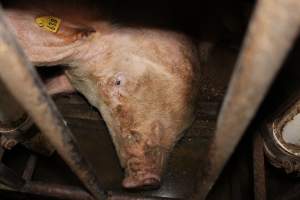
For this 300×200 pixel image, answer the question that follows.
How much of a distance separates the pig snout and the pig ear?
1.75ft

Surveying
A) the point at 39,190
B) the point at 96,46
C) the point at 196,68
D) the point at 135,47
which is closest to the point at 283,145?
the point at 196,68

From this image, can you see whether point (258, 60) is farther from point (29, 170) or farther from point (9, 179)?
point (29, 170)

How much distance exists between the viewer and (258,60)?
1.59 feet

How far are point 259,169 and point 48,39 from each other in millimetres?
1080

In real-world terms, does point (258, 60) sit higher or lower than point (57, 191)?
higher

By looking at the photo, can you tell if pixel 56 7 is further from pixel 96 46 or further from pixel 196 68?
pixel 196 68

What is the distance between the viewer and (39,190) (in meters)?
1.49

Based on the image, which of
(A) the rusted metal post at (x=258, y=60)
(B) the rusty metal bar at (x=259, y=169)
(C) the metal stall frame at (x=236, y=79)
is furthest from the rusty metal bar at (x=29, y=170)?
(A) the rusted metal post at (x=258, y=60)

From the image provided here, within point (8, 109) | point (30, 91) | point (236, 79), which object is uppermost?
point (236, 79)

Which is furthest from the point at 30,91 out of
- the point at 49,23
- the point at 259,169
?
the point at 259,169

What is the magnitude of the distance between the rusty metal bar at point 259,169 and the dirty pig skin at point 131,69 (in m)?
0.39

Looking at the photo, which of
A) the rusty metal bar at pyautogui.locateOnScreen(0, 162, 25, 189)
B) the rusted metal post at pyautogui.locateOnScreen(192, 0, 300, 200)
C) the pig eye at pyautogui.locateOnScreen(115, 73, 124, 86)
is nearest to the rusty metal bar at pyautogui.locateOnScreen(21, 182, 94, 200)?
the rusty metal bar at pyautogui.locateOnScreen(0, 162, 25, 189)

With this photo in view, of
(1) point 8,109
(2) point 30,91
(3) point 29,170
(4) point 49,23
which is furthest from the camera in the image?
(3) point 29,170

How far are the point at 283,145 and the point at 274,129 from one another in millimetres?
82
